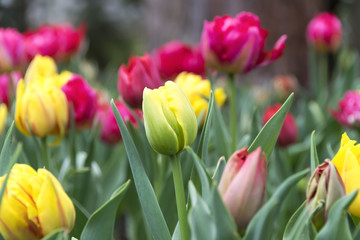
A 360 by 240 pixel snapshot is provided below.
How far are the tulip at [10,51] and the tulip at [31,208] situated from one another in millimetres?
644

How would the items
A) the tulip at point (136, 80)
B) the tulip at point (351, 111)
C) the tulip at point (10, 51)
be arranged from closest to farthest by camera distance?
the tulip at point (136, 80)
the tulip at point (351, 111)
the tulip at point (10, 51)

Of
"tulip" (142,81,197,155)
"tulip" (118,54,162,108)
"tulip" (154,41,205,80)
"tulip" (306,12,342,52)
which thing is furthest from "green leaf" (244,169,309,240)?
"tulip" (306,12,342,52)

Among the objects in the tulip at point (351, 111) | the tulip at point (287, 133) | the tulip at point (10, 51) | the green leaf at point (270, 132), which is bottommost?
the tulip at point (287, 133)

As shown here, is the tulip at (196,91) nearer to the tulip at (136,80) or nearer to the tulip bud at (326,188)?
the tulip at (136,80)

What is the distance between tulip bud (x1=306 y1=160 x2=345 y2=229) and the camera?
402 mm

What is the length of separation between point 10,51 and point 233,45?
508mm

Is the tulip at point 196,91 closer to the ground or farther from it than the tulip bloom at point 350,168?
closer to the ground

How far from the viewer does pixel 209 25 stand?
0.77 meters

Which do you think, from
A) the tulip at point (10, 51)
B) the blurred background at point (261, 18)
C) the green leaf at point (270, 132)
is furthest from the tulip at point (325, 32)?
the green leaf at point (270, 132)

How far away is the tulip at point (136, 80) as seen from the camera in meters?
0.74

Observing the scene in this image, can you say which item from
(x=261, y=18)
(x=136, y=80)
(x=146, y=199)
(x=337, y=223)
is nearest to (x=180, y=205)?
(x=146, y=199)

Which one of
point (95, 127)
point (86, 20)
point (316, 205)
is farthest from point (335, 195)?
point (86, 20)

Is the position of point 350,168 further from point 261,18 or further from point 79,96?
point 261,18

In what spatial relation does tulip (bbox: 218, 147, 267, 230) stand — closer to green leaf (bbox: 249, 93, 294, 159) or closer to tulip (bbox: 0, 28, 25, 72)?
green leaf (bbox: 249, 93, 294, 159)
